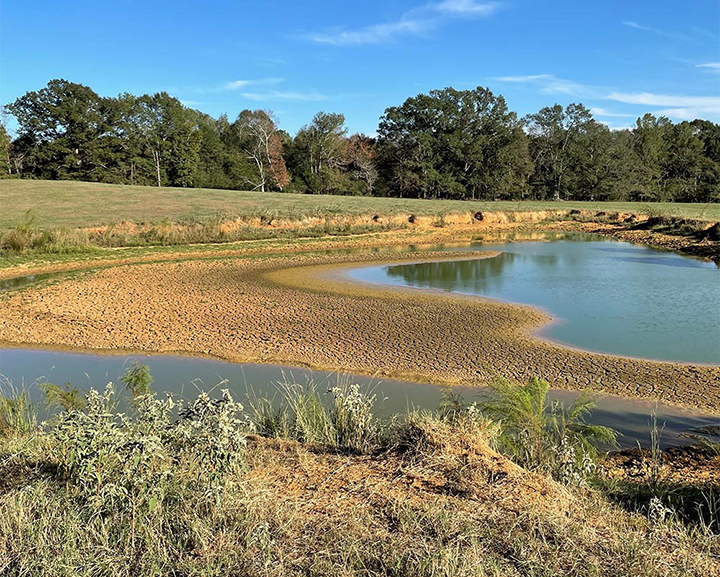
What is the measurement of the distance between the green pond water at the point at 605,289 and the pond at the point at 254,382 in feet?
9.82

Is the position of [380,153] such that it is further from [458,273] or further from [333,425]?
[333,425]

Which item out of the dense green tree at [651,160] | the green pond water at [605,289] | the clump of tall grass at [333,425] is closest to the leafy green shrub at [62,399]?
the clump of tall grass at [333,425]

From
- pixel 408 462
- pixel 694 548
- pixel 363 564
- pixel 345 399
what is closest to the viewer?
pixel 363 564

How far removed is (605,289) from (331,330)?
396 inches

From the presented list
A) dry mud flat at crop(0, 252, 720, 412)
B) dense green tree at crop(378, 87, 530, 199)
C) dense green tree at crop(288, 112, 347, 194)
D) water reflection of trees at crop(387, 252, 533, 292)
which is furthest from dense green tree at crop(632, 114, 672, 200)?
dry mud flat at crop(0, 252, 720, 412)

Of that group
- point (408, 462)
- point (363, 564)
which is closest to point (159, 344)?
point (408, 462)

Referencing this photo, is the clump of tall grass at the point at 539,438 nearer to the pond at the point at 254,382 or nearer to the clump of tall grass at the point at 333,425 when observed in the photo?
the pond at the point at 254,382

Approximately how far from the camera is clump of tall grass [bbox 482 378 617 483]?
187 inches

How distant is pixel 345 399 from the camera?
543 cm

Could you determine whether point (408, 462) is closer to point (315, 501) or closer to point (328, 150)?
point (315, 501)

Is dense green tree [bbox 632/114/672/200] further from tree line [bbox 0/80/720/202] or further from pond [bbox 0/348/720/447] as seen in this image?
pond [bbox 0/348/720/447]

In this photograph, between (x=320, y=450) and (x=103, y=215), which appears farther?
(x=103, y=215)

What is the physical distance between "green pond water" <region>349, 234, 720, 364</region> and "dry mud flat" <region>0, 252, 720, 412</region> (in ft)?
3.03

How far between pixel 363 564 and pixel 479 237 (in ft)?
108
